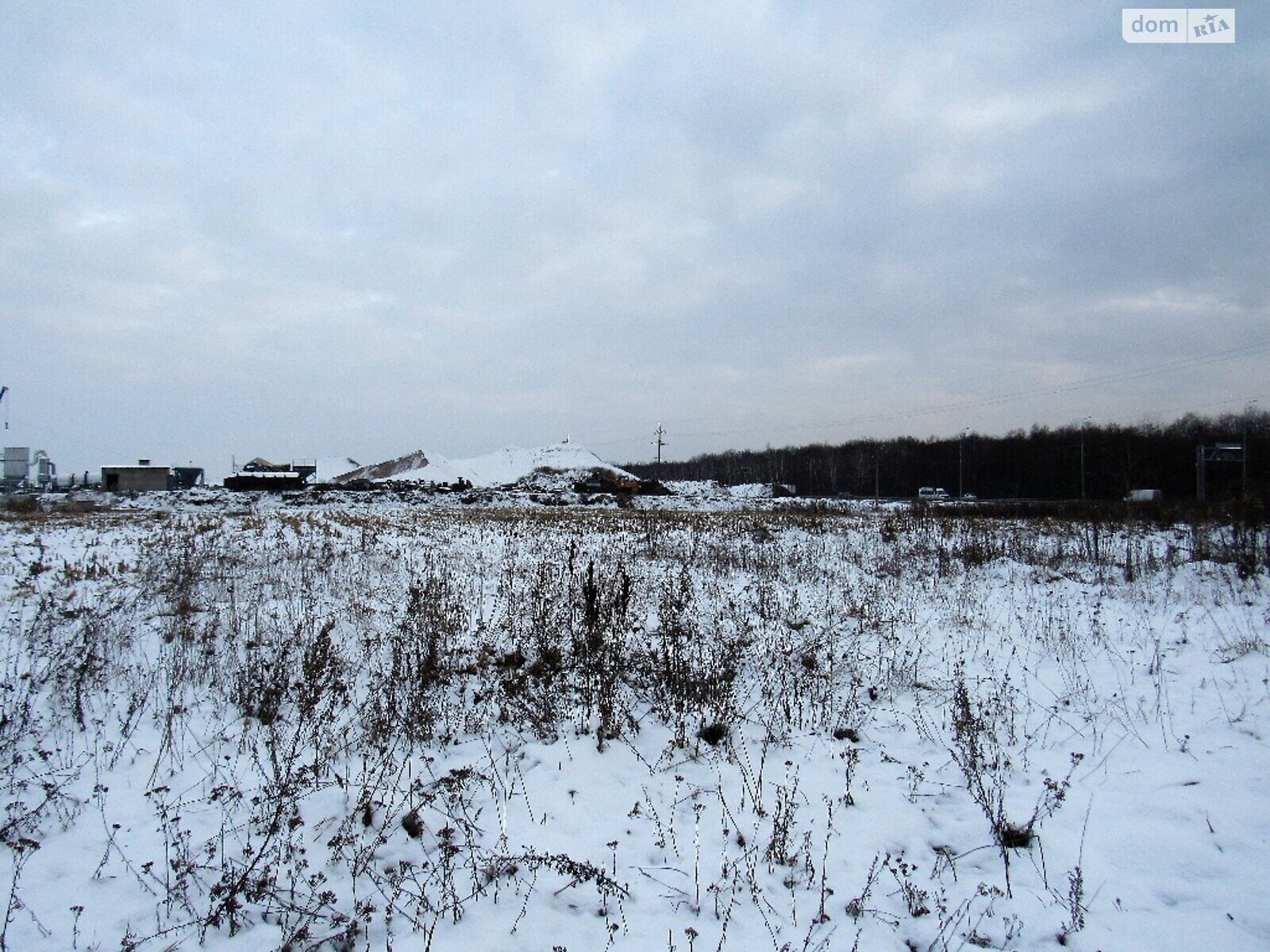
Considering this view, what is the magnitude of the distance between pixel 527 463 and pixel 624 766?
2624 inches

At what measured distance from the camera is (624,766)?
4477 mm

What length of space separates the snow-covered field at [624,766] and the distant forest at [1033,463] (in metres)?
44.2

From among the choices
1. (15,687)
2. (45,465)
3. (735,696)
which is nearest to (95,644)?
(15,687)

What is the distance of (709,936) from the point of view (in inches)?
115

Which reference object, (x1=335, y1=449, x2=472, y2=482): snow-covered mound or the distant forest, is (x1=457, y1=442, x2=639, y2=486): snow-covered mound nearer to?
(x1=335, y1=449, x2=472, y2=482): snow-covered mound

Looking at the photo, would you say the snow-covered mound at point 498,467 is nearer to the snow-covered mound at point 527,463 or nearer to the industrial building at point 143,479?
the snow-covered mound at point 527,463

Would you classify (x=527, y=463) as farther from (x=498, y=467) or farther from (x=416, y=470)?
(x=416, y=470)

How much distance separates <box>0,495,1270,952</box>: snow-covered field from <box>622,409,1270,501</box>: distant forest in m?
44.2

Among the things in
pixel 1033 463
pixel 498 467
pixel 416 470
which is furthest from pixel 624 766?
pixel 1033 463

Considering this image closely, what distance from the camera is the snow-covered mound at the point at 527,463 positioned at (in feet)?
205

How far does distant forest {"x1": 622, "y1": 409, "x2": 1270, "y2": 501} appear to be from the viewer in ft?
171

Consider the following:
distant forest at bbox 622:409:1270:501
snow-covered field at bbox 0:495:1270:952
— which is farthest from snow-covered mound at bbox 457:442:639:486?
snow-covered field at bbox 0:495:1270:952

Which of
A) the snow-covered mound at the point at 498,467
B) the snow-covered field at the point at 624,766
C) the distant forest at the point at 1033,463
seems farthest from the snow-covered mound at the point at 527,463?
the snow-covered field at the point at 624,766

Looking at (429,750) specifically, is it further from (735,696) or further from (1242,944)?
(1242,944)
